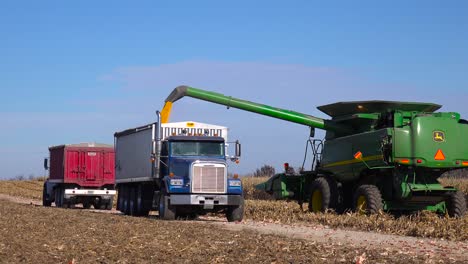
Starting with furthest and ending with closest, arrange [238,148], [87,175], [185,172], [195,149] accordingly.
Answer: [87,175]
[195,149]
[238,148]
[185,172]

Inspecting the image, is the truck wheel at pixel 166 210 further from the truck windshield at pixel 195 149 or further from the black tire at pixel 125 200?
the black tire at pixel 125 200

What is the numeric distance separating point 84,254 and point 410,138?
40.5ft

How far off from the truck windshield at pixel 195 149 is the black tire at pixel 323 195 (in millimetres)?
3606

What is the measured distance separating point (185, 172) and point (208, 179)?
86cm

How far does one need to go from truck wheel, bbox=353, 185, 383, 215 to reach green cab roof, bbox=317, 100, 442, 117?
110 inches

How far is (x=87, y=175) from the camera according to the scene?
3703 centimetres

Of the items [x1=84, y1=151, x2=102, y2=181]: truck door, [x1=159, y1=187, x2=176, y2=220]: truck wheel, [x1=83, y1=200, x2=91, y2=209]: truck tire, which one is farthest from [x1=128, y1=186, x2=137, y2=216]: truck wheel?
[x1=83, y1=200, x2=91, y2=209]: truck tire

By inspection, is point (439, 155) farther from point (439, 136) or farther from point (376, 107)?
point (376, 107)

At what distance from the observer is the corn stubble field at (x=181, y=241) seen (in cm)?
1341

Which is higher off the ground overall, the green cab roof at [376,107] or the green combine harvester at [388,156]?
the green cab roof at [376,107]

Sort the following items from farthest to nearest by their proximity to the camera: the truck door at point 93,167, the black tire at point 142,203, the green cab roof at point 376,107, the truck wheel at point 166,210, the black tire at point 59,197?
1. the black tire at point 59,197
2. the truck door at point 93,167
3. the black tire at point 142,203
4. the truck wheel at point 166,210
5. the green cab roof at point 376,107

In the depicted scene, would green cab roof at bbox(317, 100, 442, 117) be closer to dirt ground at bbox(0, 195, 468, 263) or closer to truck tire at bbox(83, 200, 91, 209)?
dirt ground at bbox(0, 195, 468, 263)

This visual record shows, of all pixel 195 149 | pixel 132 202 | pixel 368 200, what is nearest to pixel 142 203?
pixel 132 202

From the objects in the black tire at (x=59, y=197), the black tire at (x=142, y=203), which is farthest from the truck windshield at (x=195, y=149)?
the black tire at (x=59, y=197)
